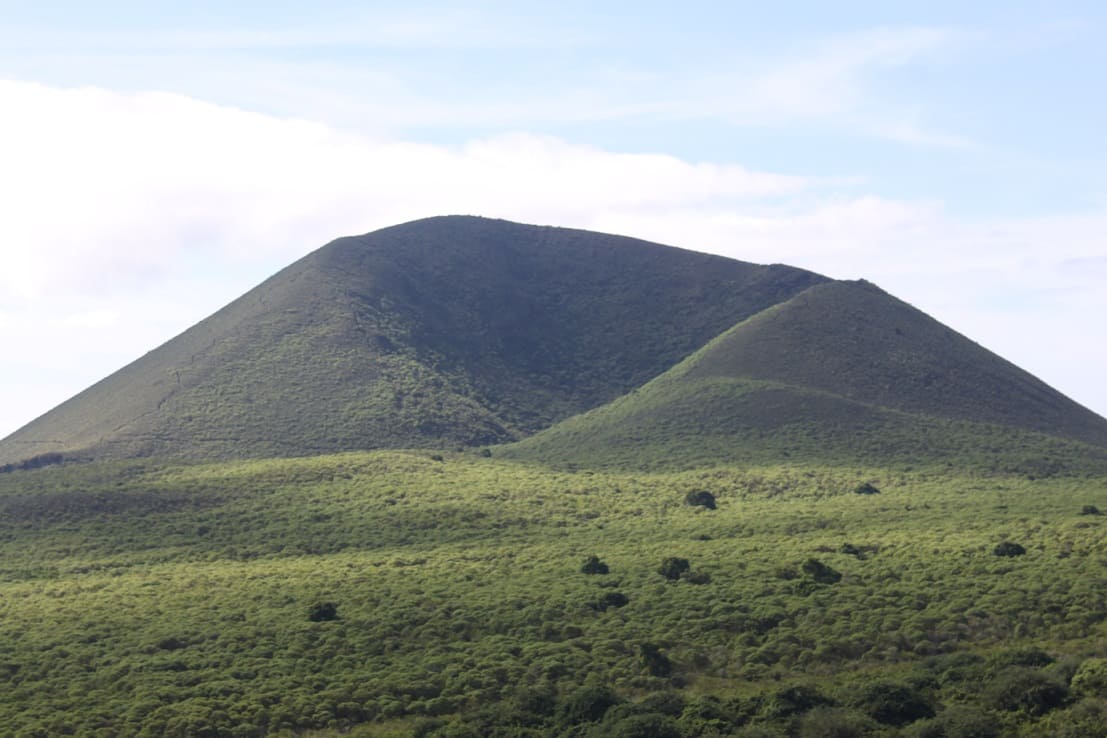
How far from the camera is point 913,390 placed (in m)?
116

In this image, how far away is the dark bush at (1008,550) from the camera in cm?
5387

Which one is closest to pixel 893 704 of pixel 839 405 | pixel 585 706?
pixel 585 706

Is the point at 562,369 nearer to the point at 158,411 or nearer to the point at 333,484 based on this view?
the point at 158,411

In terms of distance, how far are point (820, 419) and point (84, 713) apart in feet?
244

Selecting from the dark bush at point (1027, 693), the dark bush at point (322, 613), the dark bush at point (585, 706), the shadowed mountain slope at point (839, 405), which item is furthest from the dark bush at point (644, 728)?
the shadowed mountain slope at point (839, 405)

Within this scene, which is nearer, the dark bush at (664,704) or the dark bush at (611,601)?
the dark bush at (664,704)

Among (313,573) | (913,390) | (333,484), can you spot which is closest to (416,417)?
(333,484)

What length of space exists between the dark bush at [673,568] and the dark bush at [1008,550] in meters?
13.6

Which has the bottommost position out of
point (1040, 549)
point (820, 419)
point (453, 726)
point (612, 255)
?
point (453, 726)

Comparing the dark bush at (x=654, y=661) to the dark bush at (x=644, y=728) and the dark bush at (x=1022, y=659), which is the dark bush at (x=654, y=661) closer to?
the dark bush at (x=644, y=728)

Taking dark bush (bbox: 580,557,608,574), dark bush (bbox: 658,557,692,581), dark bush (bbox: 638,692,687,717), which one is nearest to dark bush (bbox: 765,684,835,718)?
dark bush (bbox: 638,692,687,717)

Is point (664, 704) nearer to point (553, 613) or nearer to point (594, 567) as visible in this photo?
point (553, 613)

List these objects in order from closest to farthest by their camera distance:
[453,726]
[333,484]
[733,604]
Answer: [453,726] → [733,604] → [333,484]

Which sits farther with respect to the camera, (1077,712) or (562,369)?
(562,369)
